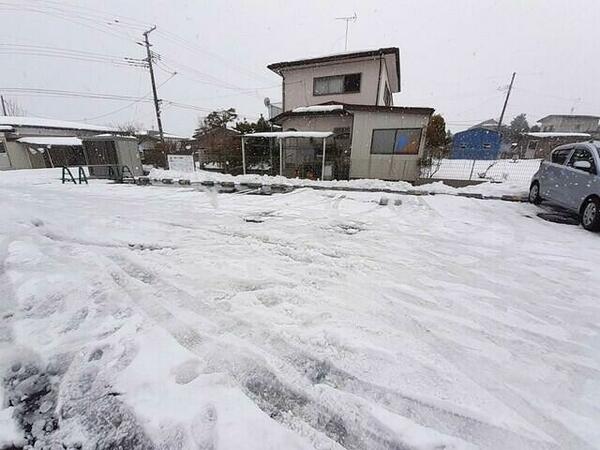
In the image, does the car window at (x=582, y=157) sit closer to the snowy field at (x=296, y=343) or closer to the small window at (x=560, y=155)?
the small window at (x=560, y=155)

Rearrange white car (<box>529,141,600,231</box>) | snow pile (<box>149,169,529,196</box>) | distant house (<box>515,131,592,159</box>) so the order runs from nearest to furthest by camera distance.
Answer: white car (<box>529,141,600,231</box>) < snow pile (<box>149,169,529,196</box>) < distant house (<box>515,131,592,159</box>)

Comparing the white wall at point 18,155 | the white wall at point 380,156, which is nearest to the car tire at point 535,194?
the white wall at point 380,156

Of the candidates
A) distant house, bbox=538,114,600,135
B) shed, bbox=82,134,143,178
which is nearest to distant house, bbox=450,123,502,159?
shed, bbox=82,134,143,178

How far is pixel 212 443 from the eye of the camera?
1285 mm

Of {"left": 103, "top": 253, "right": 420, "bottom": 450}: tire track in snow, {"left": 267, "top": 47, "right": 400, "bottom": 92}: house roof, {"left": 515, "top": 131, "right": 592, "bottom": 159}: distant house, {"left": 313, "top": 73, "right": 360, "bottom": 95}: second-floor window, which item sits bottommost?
{"left": 103, "top": 253, "right": 420, "bottom": 450}: tire track in snow

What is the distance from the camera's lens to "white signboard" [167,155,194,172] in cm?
1327

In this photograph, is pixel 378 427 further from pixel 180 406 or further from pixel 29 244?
pixel 29 244

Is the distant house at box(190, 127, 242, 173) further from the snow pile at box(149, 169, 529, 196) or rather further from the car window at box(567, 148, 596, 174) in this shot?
the car window at box(567, 148, 596, 174)

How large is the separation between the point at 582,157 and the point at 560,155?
102 cm

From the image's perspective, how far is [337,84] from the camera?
14711mm

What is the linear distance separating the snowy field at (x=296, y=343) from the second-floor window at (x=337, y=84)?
12946 millimetres

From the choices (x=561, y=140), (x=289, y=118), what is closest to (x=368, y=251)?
(x=289, y=118)

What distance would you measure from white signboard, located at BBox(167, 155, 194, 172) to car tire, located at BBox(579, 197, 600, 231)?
1412 centimetres

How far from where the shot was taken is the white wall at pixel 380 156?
454 inches
